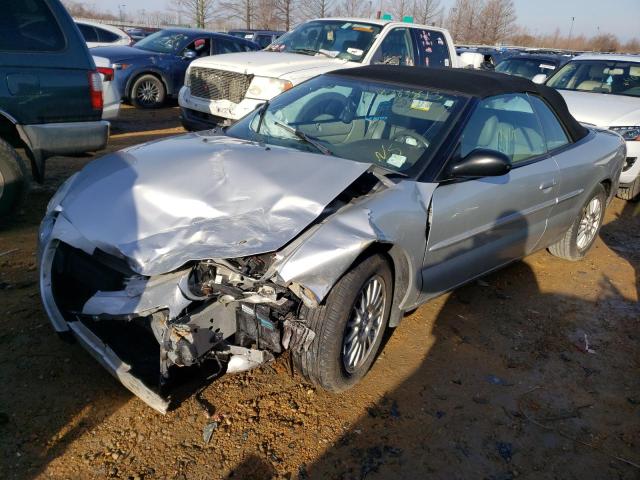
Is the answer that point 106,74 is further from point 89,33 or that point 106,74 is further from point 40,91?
point 89,33

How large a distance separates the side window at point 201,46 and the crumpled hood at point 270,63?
14.7 feet

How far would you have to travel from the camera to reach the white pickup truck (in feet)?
23.2

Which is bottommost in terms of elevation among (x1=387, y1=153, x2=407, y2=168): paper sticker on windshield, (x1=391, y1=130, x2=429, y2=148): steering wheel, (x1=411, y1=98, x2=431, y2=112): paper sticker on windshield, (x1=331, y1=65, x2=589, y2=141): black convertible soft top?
(x1=387, y1=153, x2=407, y2=168): paper sticker on windshield

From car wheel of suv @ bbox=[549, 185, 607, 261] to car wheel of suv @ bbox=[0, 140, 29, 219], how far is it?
4.80 meters

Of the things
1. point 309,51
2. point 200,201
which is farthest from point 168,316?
point 309,51

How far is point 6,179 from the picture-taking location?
14.9 feet

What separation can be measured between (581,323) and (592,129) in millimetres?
2081

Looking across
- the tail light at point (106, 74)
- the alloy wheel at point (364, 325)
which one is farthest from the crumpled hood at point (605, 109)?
the tail light at point (106, 74)

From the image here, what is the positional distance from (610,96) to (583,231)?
3.55 m

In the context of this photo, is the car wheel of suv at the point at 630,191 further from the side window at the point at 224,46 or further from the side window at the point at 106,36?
the side window at the point at 106,36

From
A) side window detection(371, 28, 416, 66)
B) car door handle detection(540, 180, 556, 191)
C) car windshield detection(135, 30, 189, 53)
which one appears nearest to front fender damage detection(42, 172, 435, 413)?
car door handle detection(540, 180, 556, 191)

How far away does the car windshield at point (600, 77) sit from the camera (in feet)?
26.1

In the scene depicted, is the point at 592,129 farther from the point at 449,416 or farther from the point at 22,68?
the point at 22,68

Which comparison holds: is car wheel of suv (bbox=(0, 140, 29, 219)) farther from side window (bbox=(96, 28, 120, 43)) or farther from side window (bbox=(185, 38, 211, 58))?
side window (bbox=(96, 28, 120, 43))
